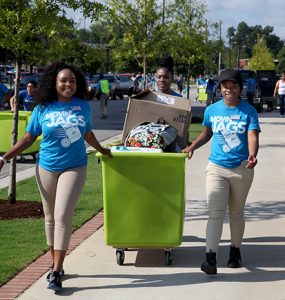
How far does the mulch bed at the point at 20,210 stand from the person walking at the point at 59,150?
270 centimetres

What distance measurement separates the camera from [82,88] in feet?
20.4

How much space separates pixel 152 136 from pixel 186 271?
118cm

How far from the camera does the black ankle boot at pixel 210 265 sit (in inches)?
248

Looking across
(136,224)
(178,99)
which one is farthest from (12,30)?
Result: (136,224)

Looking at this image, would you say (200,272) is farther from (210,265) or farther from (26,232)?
(26,232)

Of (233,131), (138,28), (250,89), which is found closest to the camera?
(233,131)

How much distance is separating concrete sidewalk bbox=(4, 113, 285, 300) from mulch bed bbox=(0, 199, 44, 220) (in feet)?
3.57

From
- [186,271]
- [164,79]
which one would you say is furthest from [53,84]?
[186,271]

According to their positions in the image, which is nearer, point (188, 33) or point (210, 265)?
point (210, 265)

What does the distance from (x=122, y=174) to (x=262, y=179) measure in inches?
230

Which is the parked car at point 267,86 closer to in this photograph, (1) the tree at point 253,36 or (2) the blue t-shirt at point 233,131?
(2) the blue t-shirt at point 233,131

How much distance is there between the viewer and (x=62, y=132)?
5.93 metres

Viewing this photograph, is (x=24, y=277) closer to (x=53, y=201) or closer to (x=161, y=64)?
(x=53, y=201)

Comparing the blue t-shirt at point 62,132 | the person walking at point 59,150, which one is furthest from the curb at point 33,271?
the blue t-shirt at point 62,132
